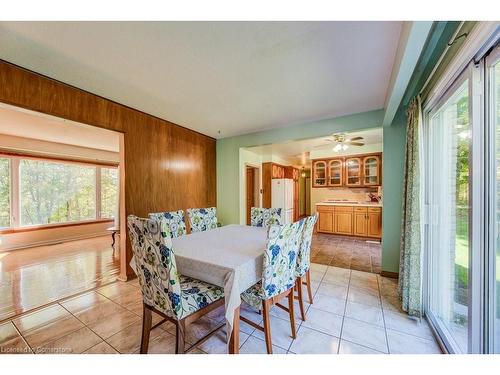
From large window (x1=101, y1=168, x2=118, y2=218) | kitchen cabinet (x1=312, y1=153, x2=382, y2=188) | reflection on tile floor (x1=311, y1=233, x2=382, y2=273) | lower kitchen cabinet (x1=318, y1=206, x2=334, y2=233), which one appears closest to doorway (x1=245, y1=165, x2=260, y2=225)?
kitchen cabinet (x1=312, y1=153, x2=382, y2=188)

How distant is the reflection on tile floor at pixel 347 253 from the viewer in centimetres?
332

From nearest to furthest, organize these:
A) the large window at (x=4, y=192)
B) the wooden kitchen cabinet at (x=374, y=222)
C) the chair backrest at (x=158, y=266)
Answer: the chair backrest at (x=158, y=266) → the large window at (x=4, y=192) → the wooden kitchen cabinet at (x=374, y=222)

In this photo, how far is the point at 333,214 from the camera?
5367 mm

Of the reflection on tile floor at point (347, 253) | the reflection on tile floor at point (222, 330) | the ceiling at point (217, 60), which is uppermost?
the ceiling at point (217, 60)

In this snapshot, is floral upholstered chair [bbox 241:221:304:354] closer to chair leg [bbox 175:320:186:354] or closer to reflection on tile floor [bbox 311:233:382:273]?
chair leg [bbox 175:320:186:354]

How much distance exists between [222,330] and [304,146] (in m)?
4.53

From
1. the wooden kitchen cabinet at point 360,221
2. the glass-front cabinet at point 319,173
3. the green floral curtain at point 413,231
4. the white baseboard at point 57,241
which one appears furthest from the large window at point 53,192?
the wooden kitchen cabinet at point 360,221

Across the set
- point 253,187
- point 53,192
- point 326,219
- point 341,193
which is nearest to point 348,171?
point 341,193

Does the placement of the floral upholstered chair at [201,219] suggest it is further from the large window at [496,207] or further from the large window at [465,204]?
the large window at [496,207]

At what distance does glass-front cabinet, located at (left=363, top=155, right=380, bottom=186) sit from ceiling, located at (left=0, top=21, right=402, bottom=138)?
8.98 feet

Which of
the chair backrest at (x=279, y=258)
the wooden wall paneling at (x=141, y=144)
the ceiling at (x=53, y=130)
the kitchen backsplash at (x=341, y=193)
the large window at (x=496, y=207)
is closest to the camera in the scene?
the large window at (x=496, y=207)

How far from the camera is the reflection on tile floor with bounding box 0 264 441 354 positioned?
1563 mm

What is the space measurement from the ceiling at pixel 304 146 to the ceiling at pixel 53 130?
3155 mm
